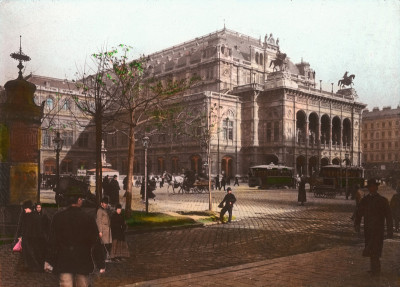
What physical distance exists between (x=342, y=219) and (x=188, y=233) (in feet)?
24.7

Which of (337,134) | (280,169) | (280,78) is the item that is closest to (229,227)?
(280,169)

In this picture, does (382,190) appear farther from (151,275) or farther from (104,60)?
(104,60)

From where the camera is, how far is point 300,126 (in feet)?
186

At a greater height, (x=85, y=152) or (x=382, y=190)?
(x=85, y=152)

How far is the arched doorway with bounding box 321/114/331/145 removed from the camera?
59.6m

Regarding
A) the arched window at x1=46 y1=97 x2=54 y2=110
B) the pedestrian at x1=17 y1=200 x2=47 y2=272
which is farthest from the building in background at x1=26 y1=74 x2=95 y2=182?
the pedestrian at x1=17 y1=200 x2=47 y2=272

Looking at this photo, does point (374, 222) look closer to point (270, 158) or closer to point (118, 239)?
point (118, 239)

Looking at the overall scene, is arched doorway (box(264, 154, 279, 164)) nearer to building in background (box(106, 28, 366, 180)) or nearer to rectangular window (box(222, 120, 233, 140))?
building in background (box(106, 28, 366, 180))

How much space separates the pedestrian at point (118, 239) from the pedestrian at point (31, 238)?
1785 mm

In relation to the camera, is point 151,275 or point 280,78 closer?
point 151,275

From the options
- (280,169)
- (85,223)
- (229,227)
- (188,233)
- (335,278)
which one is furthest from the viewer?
(280,169)

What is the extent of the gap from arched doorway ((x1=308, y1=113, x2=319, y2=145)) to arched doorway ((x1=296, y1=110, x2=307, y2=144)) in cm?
144

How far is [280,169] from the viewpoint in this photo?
38312 mm

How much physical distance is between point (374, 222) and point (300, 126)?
1971 inches
